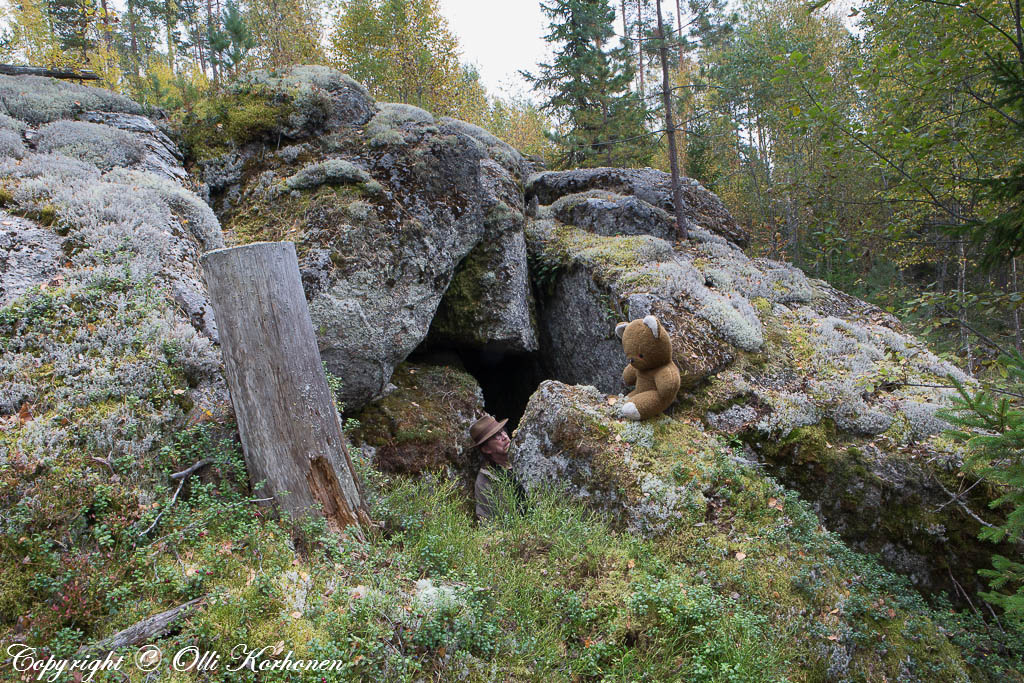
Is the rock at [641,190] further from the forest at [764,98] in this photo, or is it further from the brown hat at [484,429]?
the brown hat at [484,429]

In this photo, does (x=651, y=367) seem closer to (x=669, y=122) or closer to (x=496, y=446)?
(x=496, y=446)

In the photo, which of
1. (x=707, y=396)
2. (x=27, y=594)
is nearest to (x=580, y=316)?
(x=707, y=396)

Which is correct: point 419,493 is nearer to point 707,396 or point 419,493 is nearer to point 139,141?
point 707,396

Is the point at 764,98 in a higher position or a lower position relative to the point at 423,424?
higher

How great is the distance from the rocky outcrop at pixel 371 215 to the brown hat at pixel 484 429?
1256 millimetres

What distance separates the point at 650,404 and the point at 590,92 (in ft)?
41.6

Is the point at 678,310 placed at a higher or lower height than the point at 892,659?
higher

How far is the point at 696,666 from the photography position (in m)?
3.10

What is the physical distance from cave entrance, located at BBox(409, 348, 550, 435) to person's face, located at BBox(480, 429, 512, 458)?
2.31m

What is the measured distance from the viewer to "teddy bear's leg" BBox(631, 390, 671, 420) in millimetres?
5277

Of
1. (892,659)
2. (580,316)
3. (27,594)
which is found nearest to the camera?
(27,594)

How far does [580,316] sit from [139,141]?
6229mm

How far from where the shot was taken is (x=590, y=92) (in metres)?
15.1

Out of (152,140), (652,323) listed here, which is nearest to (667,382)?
(652,323)
